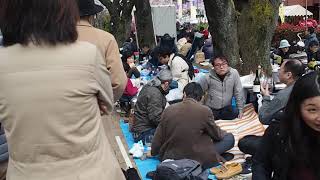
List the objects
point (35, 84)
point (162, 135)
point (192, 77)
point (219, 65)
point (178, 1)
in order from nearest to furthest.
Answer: point (35, 84) → point (162, 135) → point (219, 65) → point (192, 77) → point (178, 1)

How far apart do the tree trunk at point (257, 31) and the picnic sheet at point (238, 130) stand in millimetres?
3297

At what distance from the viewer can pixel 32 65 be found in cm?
189

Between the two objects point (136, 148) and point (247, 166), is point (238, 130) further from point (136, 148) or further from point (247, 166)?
point (136, 148)

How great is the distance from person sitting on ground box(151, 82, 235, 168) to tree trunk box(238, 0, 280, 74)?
482 centimetres

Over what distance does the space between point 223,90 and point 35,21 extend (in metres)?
5.54

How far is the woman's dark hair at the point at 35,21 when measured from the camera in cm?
191

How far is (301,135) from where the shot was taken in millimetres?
2076

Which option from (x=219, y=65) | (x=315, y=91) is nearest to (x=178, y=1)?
(x=219, y=65)

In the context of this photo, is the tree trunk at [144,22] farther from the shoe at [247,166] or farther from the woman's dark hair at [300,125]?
the woman's dark hair at [300,125]

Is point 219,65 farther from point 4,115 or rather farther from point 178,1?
point 178,1

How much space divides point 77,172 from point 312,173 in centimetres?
100

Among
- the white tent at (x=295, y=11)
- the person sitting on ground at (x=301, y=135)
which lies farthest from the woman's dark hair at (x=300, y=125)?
the white tent at (x=295, y=11)

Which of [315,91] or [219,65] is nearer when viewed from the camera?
[315,91]

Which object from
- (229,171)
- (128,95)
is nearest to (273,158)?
(229,171)
